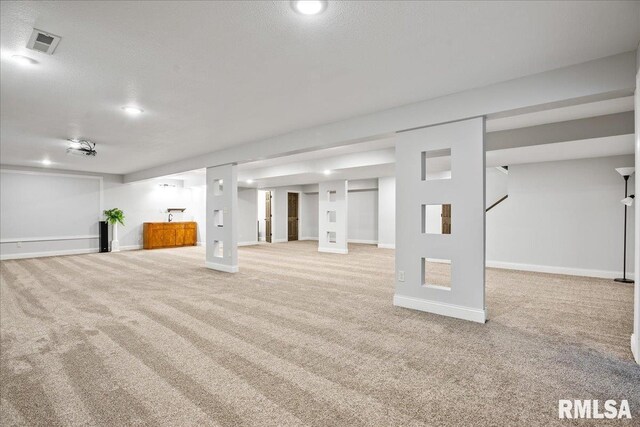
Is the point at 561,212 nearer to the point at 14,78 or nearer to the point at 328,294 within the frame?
the point at 328,294

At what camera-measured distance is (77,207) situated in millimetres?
10008

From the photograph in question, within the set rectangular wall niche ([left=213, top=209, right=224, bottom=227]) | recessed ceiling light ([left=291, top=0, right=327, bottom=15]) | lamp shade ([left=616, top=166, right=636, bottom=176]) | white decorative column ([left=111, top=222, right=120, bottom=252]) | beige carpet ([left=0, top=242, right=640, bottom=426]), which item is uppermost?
recessed ceiling light ([left=291, top=0, right=327, bottom=15])

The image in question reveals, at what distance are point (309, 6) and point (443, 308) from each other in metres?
3.34

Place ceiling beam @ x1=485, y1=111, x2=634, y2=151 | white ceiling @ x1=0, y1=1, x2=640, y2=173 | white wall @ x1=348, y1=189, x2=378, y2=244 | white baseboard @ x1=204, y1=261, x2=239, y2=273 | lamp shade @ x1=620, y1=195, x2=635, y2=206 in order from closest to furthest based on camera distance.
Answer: white ceiling @ x1=0, y1=1, x2=640, y2=173, ceiling beam @ x1=485, y1=111, x2=634, y2=151, lamp shade @ x1=620, y1=195, x2=635, y2=206, white baseboard @ x1=204, y1=261, x2=239, y2=273, white wall @ x1=348, y1=189, x2=378, y2=244

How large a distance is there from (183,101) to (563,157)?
6.77 metres

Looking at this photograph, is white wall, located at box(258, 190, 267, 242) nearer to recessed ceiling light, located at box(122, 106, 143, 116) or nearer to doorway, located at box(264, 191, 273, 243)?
doorway, located at box(264, 191, 273, 243)

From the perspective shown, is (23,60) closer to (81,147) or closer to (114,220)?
(81,147)

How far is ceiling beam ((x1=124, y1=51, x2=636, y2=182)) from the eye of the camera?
275 centimetres

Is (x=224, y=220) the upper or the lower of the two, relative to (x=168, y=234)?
upper

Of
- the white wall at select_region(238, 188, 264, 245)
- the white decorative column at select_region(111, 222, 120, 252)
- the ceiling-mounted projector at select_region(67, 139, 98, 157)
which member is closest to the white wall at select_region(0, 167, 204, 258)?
the white decorative column at select_region(111, 222, 120, 252)

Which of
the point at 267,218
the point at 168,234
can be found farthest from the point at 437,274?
the point at 168,234

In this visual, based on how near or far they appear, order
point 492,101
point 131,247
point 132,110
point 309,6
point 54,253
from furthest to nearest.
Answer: point 131,247 < point 54,253 < point 132,110 < point 492,101 < point 309,6

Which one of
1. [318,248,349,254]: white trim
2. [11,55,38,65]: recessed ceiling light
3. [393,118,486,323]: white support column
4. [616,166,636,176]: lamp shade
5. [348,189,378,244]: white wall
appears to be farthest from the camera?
[348,189,378,244]: white wall

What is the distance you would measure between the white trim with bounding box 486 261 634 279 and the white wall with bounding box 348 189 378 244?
5643mm
